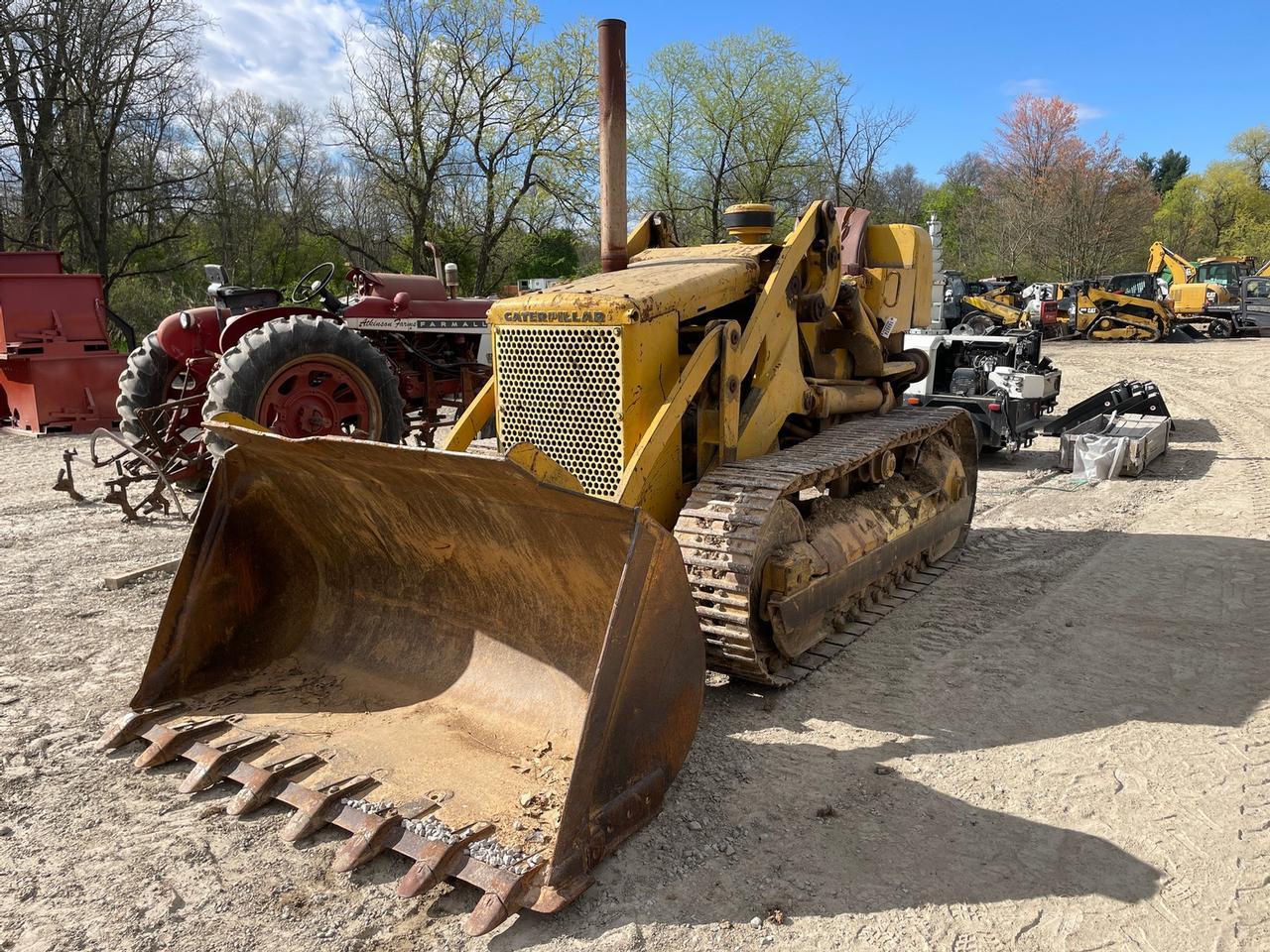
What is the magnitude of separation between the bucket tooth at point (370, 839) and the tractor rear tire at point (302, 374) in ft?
14.3

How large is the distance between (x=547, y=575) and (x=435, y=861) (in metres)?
1.16

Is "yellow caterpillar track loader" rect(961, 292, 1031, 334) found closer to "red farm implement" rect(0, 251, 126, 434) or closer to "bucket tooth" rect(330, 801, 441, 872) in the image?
"red farm implement" rect(0, 251, 126, 434)

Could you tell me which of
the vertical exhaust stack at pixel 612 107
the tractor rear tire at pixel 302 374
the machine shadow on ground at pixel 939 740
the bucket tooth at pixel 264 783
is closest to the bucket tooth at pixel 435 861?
the machine shadow on ground at pixel 939 740

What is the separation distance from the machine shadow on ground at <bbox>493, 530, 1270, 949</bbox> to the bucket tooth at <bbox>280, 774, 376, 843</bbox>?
786 mm

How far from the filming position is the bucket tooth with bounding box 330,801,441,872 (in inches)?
110

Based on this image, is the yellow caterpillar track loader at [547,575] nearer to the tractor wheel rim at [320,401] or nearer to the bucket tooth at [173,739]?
the bucket tooth at [173,739]

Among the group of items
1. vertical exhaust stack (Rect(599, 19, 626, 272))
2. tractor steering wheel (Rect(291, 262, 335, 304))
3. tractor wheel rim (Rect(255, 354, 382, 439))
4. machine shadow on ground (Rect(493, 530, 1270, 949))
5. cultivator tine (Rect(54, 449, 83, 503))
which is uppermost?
vertical exhaust stack (Rect(599, 19, 626, 272))

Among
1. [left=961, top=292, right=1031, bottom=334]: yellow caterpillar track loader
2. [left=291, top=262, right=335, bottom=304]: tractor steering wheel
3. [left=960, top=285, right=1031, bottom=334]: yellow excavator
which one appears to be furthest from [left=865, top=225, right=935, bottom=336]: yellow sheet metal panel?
[left=961, top=292, right=1031, bottom=334]: yellow caterpillar track loader

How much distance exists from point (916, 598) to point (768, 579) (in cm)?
189

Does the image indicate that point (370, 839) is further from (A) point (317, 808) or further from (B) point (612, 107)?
(B) point (612, 107)

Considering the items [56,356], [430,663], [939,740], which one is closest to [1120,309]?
[56,356]

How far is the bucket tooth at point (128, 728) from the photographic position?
355 centimetres

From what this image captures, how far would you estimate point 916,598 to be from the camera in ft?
18.2

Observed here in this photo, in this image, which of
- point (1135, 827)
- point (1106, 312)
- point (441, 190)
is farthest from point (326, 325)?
point (1106, 312)
